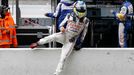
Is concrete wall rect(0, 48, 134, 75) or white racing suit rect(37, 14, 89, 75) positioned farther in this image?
concrete wall rect(0, 48, 134, 75)

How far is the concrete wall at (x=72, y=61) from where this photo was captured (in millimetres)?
9156

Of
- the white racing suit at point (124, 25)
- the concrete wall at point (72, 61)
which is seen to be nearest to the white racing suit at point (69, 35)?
the concrete wall at point (72, 61)

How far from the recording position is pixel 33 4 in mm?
13414

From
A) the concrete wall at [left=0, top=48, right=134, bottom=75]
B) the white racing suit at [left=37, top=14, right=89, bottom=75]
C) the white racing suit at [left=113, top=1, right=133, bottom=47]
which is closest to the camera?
the white racing suit at [left=37, top=14, right=89, bottom=75]

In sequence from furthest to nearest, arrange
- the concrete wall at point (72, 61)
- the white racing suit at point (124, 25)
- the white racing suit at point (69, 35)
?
the white racing suit at point (124, 25) < the concrete wall at point (72, 61) < the white racing suit at point (69, 35)

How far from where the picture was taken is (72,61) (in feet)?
30.2

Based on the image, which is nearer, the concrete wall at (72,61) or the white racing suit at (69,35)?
the white racing suit at (69,35)

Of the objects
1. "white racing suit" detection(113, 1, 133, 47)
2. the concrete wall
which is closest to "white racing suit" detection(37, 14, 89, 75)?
the concrete wall

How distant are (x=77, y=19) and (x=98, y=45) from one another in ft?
12.2

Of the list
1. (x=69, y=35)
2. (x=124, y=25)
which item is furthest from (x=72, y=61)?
(x=124, y=25)

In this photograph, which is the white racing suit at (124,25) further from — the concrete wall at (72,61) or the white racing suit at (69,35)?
the white racing suit at (69,35)

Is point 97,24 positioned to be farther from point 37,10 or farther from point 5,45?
point 5,45

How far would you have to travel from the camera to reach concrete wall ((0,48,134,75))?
Result: 30.0ft

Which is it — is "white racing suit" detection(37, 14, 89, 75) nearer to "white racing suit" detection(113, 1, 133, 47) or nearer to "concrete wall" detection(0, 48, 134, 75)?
"concrete wall" detection(0, 48, 134, 75)
